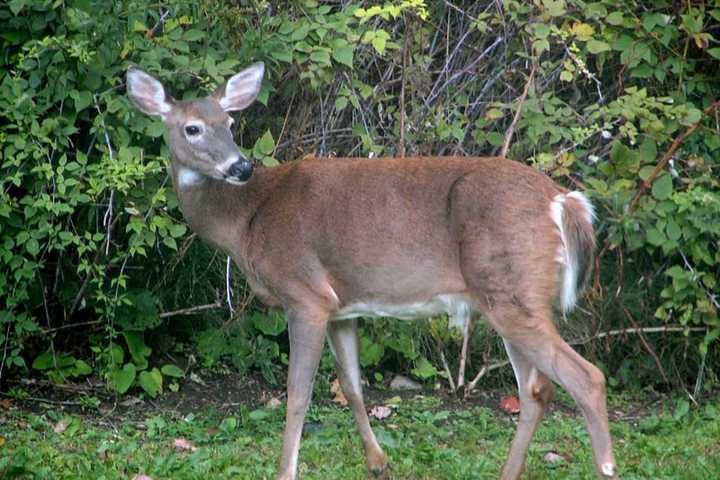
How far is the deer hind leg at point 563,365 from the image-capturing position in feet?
16.6

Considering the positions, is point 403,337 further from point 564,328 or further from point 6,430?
point 6,430

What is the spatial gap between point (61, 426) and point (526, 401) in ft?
7.70

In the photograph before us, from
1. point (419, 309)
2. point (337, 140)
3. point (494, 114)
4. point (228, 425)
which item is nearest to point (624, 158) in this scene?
point (494, 114)

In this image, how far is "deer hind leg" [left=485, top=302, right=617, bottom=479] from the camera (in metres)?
5.06

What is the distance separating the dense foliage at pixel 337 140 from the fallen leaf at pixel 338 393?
31cm

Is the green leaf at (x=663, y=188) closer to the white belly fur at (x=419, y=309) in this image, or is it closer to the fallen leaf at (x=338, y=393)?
the white belly fur at (x=419, y=309)

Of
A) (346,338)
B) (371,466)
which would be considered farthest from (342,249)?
(371,466)

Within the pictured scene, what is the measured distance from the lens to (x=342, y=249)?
5684 millimetres

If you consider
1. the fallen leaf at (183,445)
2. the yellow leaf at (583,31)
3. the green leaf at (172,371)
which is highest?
the yellow leaf at (583,31)

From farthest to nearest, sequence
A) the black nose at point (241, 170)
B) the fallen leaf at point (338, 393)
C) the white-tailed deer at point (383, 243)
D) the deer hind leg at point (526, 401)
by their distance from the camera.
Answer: the fallen leaf at point (338, 393), the black nose at point (241, 170), the deer hind leg at point (526, 401), the white-tailed deer at point (383, 243)

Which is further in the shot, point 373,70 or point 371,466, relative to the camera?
point 373,70

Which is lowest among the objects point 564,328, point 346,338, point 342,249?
point 564,328

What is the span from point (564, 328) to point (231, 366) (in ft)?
6.14

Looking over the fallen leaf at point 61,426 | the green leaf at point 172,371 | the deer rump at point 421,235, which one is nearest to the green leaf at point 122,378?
the green leaf at point 172,371
